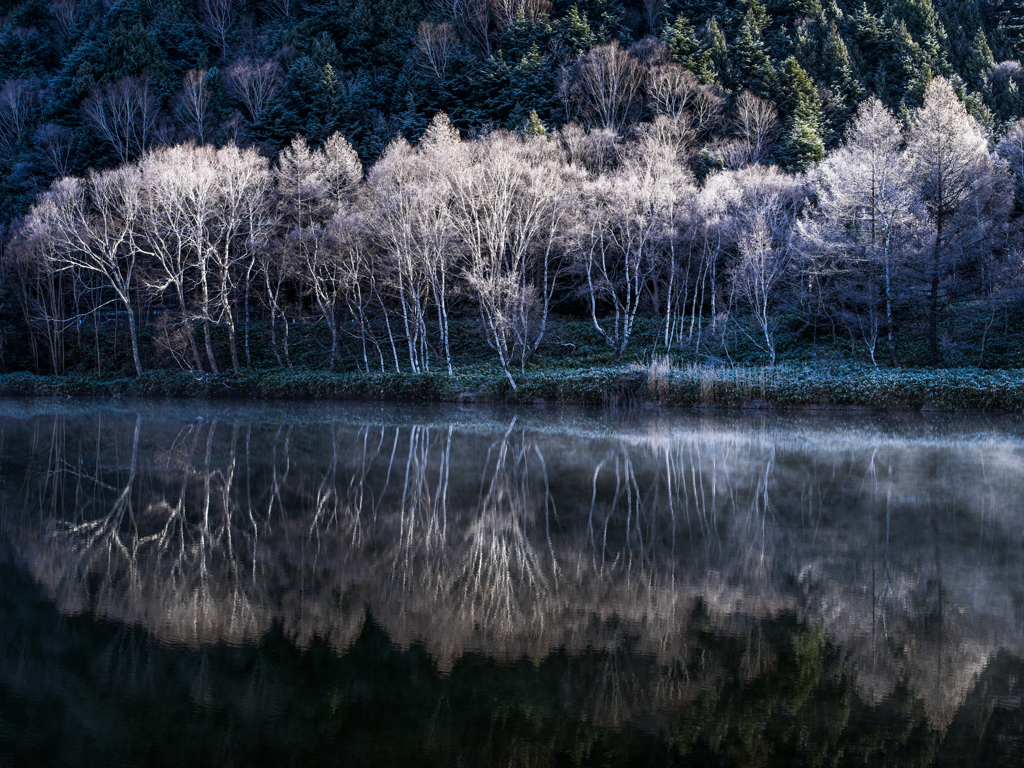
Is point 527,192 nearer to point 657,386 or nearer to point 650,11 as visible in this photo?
point 657,386

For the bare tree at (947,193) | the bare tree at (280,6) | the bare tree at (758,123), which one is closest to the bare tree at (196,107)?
the bare tree at (280,6)

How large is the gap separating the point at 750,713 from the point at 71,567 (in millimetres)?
7252

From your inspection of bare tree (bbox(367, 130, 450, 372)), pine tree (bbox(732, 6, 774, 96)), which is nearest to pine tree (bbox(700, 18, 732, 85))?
pine tree (bbox(732, 6, 774, 96))

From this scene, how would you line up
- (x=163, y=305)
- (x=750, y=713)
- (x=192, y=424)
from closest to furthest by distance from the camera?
(x=750, y=713)
(x=192, y=424)
(x=163, y=305)

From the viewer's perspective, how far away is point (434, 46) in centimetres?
5819

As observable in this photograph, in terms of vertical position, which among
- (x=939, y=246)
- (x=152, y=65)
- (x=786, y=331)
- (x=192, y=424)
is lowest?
(x=192, y=424)

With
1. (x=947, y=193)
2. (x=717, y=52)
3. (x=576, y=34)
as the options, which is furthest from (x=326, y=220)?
(x=717, y=52)

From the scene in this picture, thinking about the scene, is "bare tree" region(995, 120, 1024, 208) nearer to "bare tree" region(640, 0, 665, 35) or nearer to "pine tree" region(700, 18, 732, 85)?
"pine tree" region(700, 18, 732, 85)

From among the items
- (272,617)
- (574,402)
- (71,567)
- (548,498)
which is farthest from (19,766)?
(574,402)

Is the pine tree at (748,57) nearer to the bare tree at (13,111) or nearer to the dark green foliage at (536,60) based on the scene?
the dark green foliage at (536,60)

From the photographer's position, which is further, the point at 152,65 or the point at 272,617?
the point at 152,65

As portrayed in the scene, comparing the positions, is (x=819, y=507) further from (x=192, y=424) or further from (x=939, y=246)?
(x=939, y=246)

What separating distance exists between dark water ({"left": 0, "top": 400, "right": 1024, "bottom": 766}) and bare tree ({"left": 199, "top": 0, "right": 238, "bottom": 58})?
70561mm

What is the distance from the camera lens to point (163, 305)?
47750 millimetres
